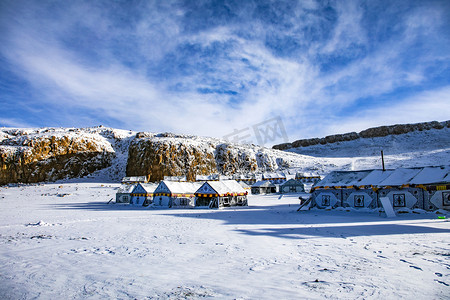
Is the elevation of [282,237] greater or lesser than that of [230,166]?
lesser

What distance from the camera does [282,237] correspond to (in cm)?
1268

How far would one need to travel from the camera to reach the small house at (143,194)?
36.2 metres

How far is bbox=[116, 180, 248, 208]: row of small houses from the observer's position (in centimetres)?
3153

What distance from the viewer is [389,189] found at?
76.2ft

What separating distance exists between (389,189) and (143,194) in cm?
2956

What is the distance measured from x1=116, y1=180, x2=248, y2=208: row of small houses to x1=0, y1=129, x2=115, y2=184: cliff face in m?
54.6

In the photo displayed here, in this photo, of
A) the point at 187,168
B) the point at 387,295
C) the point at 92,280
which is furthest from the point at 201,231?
the point at 187,168

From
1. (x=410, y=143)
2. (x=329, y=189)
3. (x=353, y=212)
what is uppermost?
(x=410, y=143)

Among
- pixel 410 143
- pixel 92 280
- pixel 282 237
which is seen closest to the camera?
pixel 92 280

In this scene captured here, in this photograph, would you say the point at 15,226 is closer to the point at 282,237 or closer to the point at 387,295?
the point at 282,237

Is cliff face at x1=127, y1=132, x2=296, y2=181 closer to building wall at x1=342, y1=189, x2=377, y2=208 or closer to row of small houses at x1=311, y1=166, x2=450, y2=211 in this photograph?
row of small houses at x1=311, y1=166, x2=450, y2=211

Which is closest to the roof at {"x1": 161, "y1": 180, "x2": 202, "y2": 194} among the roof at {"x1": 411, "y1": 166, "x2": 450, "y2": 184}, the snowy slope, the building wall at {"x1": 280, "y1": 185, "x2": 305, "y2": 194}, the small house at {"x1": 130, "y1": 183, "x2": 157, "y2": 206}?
the small house at {"x1": 130, "y1": 183, "x2": 157, "y2": 206}

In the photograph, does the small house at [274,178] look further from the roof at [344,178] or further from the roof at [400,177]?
the roof at [400,177]

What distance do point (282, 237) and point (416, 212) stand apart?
Answer: 1554 cm
